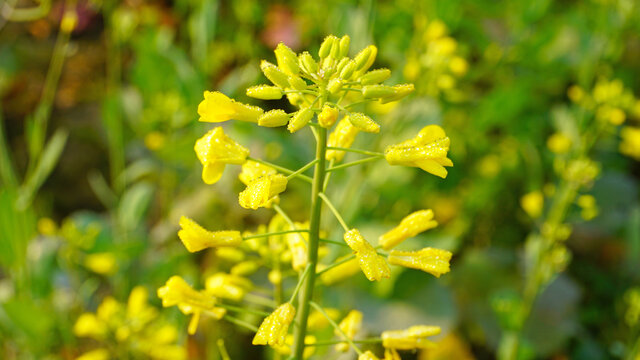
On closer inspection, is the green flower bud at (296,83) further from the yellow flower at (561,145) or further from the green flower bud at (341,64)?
the yellow flower at (561,145)

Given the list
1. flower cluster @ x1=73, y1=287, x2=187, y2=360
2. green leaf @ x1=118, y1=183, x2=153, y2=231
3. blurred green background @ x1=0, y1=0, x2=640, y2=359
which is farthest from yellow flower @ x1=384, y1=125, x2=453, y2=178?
green leaf @ x1=118, y1=183, x2=153, y2=231

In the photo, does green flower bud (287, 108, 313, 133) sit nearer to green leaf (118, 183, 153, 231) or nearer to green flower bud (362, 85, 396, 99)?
green flower bud (362, 85, 396, 99)

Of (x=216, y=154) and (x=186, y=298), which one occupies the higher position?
(x=216, y=154)

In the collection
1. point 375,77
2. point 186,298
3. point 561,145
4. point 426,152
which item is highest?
point 375,77

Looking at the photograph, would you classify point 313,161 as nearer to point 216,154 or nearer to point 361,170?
point 216,154

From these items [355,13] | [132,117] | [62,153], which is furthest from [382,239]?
[62,153]

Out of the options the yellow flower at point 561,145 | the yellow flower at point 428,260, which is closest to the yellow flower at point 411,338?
the yellow flower at point 428,260

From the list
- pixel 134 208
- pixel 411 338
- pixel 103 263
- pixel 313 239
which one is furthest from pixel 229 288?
pixel 103 263

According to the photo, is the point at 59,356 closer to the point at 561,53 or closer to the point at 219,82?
the point at 219,82
